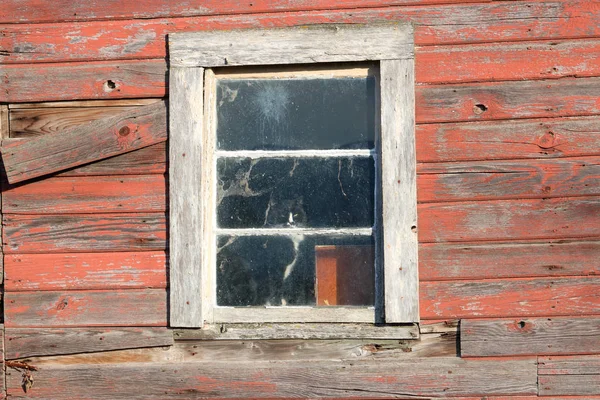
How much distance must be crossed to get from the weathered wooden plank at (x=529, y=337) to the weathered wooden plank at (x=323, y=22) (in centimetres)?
122

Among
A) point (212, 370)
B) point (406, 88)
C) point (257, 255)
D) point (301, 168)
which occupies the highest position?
point (406, 88)

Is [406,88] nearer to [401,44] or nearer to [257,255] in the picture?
[401,44]

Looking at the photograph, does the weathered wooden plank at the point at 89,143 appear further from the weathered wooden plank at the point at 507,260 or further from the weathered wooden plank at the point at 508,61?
the weathered wooden plank at the point at 507,260

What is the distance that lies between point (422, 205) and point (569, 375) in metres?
0.95

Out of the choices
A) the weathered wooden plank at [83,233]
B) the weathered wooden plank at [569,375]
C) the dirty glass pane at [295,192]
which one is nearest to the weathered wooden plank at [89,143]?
the weathered wooden plank at [83,233]

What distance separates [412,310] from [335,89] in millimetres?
1028

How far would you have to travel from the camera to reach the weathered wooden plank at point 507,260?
3.45 meters

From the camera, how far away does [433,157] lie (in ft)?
11.5

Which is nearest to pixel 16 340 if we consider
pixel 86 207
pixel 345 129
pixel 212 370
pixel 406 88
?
pixel 86 207

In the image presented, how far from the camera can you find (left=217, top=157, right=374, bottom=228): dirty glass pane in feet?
11.8

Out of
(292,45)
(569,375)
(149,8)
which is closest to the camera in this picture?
(569,375)

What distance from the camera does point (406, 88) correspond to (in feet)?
11.5

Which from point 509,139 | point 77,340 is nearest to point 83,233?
point 77,340

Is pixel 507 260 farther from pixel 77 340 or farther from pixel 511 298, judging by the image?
pixel 77 340
